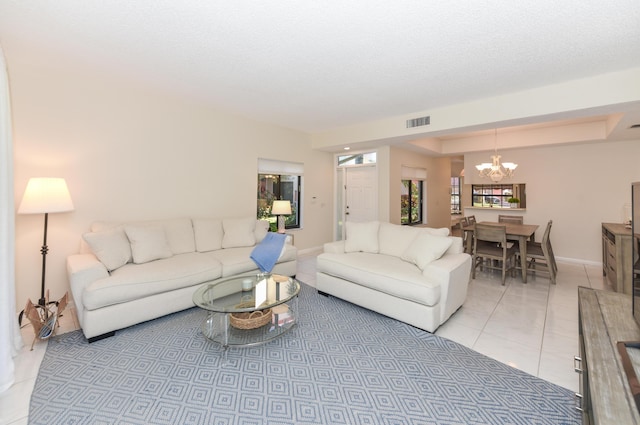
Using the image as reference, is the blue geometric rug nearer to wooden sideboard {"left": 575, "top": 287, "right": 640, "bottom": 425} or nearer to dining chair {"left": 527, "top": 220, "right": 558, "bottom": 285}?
wooden sideboard {"left": 575, "top": 287, "right": 640, "bottom": 425}

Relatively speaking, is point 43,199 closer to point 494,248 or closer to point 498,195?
point 494,248

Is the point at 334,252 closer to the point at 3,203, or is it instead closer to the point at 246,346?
the point at 246,346

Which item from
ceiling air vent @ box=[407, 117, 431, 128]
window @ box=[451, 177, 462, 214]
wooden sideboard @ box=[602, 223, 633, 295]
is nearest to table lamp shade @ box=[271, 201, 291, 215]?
ceiling air vent @ box=[407, 117, 431, 128]

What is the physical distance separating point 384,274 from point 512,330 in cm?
132

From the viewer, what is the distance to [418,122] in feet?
13.7

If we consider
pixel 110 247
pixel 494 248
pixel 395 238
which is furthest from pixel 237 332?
pixel 494 248

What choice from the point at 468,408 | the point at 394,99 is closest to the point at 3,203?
the point at 468,408

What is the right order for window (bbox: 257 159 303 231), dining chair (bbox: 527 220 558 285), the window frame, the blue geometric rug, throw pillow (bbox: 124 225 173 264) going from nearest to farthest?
the blue geometric rug
throw pillow (bbox: 124 225 173 264)
dining chair (bbox: 527 220 558 285)
window (bbox: 257 159 303 231)
the window frame

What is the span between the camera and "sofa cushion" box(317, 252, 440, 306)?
2578mm

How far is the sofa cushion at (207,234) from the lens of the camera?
3.73 meters

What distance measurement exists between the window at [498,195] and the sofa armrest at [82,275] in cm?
710

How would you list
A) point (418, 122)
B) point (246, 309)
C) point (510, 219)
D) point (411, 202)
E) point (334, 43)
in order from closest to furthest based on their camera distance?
1. point (246, 309)
2. point (334, 43)
3. point (418, 122)
4. point (510, 219)
5. point (411, 202)

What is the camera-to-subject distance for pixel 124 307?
2.50 meters

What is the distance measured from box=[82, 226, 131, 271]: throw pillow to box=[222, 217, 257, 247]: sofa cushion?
1.24m
